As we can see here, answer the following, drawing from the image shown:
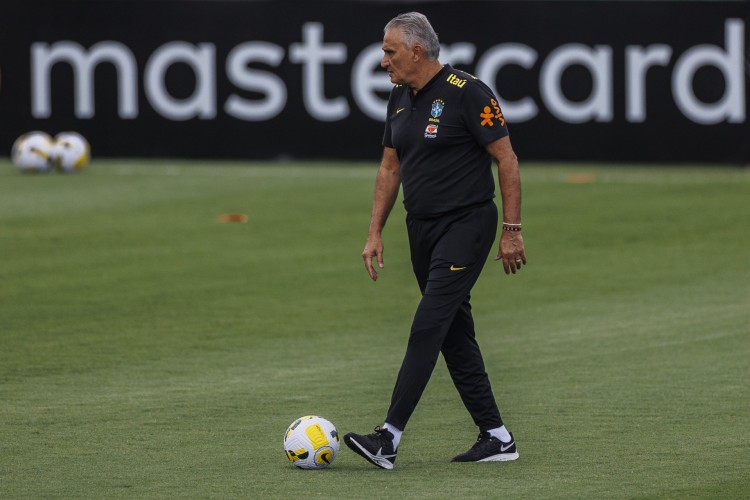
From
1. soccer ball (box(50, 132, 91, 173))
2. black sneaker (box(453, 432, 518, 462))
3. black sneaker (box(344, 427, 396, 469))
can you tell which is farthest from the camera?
soccer ball (box(50, 132, 91, 173))

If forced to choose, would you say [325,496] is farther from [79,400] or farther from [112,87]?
[112,87]

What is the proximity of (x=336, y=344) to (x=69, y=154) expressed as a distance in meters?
12.2

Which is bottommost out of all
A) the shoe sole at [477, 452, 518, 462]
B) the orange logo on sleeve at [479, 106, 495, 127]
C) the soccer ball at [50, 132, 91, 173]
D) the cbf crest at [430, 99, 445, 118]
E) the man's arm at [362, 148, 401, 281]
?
the shoe sole at [477, 452, 518, 462]

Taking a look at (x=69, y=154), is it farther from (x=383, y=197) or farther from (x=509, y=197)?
(x=509, y=197)

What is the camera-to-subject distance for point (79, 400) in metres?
9.00

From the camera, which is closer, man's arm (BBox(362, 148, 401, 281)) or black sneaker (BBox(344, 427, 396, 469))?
black sneaker (BBox(344, 427, 396, 469))

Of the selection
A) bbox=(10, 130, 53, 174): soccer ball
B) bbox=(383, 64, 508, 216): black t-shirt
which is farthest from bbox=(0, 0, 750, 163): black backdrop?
bbox=(383, 64, 508, 216): black t-shirt

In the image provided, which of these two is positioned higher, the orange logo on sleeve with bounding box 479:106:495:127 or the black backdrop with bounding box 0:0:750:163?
the black backdrop with bounding box 0:0:750:163

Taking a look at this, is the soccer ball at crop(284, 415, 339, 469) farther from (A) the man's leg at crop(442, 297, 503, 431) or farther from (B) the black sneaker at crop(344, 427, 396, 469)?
(A) the man's leg at crop(442, 297, 503, 431)

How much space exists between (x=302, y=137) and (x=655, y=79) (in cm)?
542

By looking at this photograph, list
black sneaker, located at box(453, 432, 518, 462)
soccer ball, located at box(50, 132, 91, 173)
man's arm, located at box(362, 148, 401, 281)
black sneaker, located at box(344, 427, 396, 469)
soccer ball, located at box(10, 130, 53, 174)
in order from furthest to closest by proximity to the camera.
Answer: soccer ball, located at box(50, 132, 91, 173)
soccer ball, located at box(10, 130, 53, 174)
man's arm, located at box(362, 148, 401, 281)
black sneaker, located at box(453, 432, 518, 462)
black sneaker, located at box(344, 427, 396, 469)

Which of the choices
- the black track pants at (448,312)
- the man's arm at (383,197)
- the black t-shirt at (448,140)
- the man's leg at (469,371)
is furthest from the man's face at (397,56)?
the man's leg at (469,371)

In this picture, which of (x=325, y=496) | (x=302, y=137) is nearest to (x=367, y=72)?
(x=302, y=137)

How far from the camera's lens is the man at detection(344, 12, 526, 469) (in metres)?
7.26
